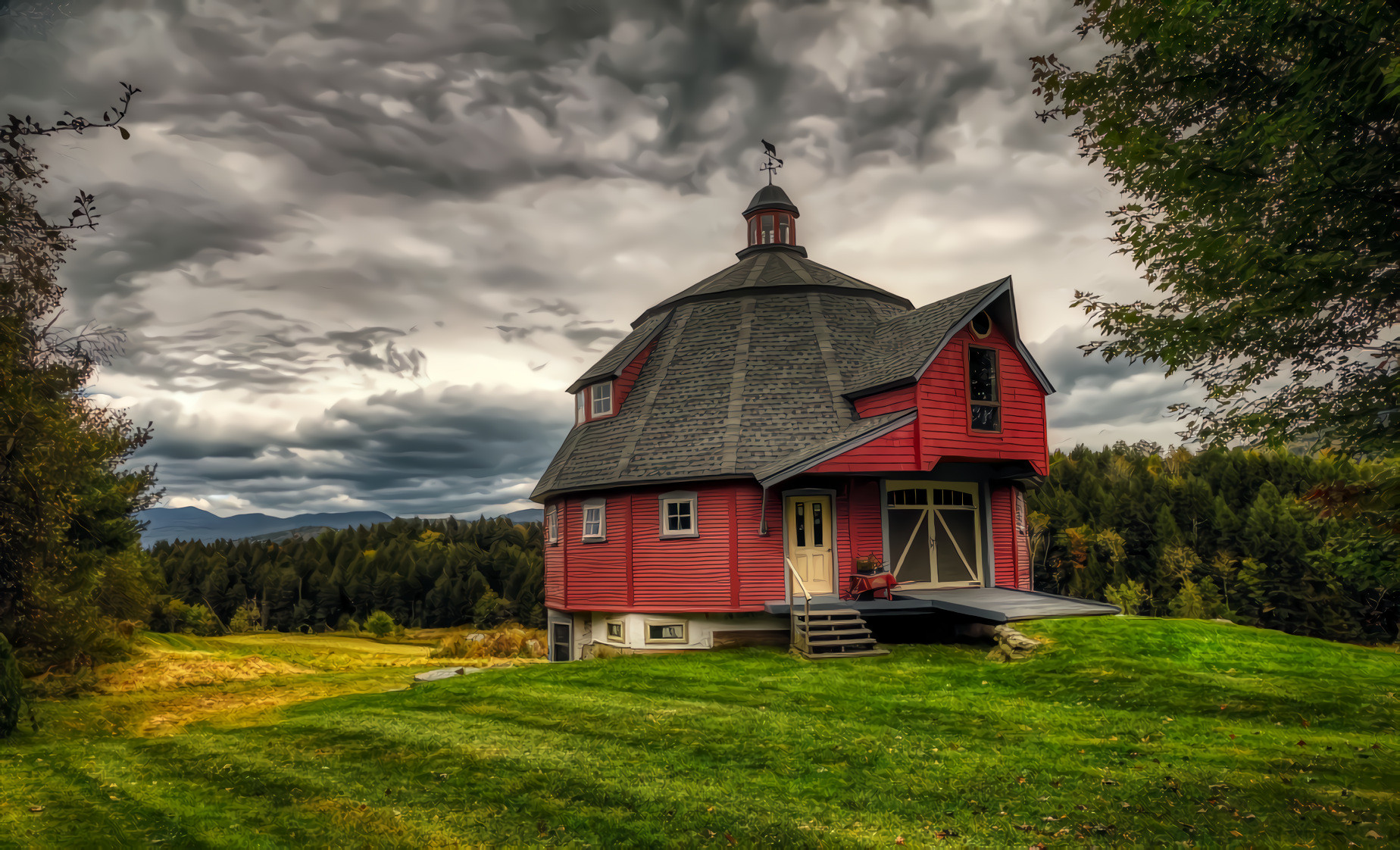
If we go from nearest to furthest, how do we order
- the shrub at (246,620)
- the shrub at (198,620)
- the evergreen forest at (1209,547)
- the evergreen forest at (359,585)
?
the evergreen forest at (1209,547) → the shrub at (198,620) → the shrub at (246,620) → the evergreen forest at (359,585)

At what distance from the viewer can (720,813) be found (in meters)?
6.52

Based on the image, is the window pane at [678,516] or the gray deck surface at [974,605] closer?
the gray deck surface at [974,605]

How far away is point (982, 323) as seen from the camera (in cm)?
1852

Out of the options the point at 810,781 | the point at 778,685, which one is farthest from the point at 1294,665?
the point at 810,781

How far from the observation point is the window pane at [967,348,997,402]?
1828cm

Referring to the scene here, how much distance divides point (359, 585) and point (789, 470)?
5363cm

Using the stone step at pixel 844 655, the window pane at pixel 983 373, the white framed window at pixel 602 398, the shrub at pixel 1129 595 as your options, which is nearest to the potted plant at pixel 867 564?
the stone step at pixel 844 655

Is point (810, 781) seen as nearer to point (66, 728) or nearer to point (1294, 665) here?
point (1294, 665)

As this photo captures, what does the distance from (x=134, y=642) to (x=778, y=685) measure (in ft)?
77.4

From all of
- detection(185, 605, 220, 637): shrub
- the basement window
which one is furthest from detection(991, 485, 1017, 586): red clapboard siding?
detection(185, 605, 220, 637): shrub

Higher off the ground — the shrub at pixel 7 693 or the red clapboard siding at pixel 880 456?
the red clapboard siding at pixel 880 456

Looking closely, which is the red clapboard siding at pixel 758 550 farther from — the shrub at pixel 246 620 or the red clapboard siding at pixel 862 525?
the shrub at pixel 246 620

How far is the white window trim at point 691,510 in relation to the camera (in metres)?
17.8

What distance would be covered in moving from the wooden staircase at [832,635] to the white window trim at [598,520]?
579 cm
